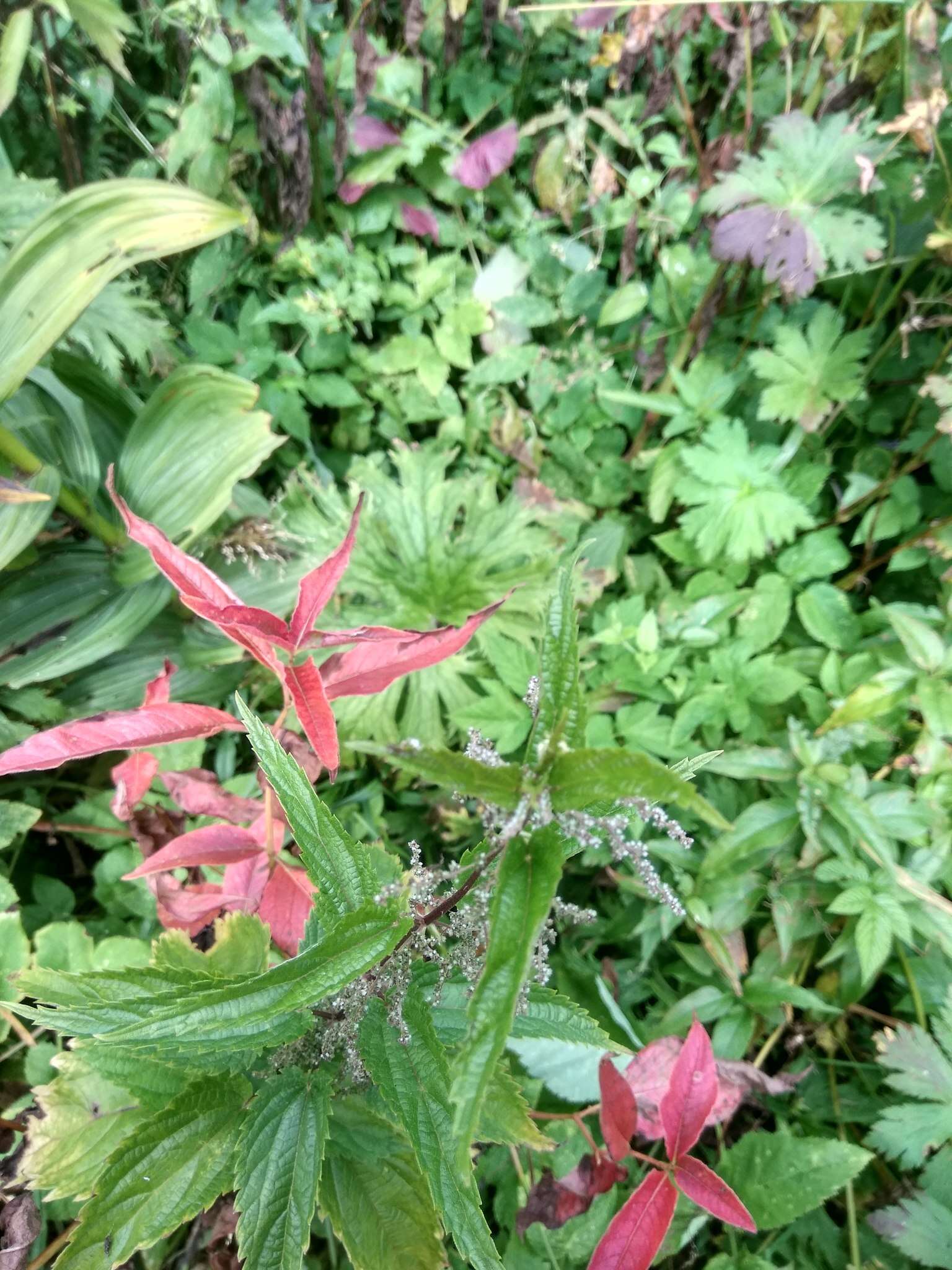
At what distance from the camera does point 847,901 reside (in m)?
1.21

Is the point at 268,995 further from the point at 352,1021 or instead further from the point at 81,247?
Answer: the point at 81,247

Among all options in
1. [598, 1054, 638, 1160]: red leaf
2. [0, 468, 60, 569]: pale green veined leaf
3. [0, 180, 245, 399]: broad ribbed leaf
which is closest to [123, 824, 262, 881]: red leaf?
[598, 1054, 638, 1160]: red leaf

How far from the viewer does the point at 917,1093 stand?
108 cm

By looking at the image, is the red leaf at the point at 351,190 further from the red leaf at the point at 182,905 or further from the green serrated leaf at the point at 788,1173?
the green serrated leaf at the point at 788,1173

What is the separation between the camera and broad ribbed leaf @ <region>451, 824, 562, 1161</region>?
1.15 ft

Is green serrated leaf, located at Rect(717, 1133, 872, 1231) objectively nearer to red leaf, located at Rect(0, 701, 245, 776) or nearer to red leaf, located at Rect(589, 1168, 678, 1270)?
red leaf, located at Rect(589, 1168, 678, 1270)

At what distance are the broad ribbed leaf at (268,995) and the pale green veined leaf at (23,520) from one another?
0.95 m

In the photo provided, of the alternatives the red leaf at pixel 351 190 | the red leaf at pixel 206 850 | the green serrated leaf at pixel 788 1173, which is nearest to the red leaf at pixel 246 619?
the red leaf at pixel 206 850

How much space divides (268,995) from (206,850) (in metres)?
0.43

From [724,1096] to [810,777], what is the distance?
546mm

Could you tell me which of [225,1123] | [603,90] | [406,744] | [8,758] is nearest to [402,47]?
[603,90]

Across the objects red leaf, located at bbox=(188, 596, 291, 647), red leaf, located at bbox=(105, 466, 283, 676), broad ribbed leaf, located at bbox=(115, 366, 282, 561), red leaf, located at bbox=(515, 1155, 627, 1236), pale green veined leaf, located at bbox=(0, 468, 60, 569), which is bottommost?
red leaf, located at bbox=(515, 1155, 627, 1236)

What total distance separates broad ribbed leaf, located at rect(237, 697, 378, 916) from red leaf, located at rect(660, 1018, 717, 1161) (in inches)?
19.2

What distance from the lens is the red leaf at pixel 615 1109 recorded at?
885 mm
